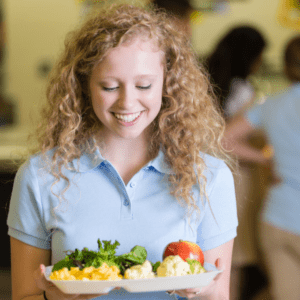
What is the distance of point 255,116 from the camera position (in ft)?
7.36

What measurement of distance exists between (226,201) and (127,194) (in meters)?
0.28

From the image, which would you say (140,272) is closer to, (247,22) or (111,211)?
(111,211)

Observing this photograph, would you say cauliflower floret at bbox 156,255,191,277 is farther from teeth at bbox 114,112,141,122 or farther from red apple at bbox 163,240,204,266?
teeth at bbox 114,112,141,122

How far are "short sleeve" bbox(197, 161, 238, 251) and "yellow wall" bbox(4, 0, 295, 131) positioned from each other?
275cm

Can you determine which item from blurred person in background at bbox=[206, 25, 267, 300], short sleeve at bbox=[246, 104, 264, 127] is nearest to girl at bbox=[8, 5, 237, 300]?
short sleeve at bbox=[246, 104, 264, 127]

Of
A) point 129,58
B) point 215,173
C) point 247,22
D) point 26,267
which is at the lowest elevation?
point 26,267

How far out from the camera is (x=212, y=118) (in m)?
1.45

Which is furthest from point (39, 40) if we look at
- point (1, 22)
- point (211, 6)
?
point (211, 6)

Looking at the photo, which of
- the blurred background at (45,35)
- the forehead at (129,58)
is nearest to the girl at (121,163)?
the forehead at (129,58)

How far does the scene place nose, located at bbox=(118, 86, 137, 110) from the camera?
1153 millimetres

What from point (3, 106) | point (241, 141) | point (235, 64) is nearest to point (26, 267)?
point (241, 141)

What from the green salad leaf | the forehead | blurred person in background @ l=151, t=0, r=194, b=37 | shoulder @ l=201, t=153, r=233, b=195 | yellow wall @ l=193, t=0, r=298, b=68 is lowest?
the green salad leaf

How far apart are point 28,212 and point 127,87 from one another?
16.5 inches

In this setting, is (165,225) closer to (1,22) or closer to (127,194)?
(127,194)
